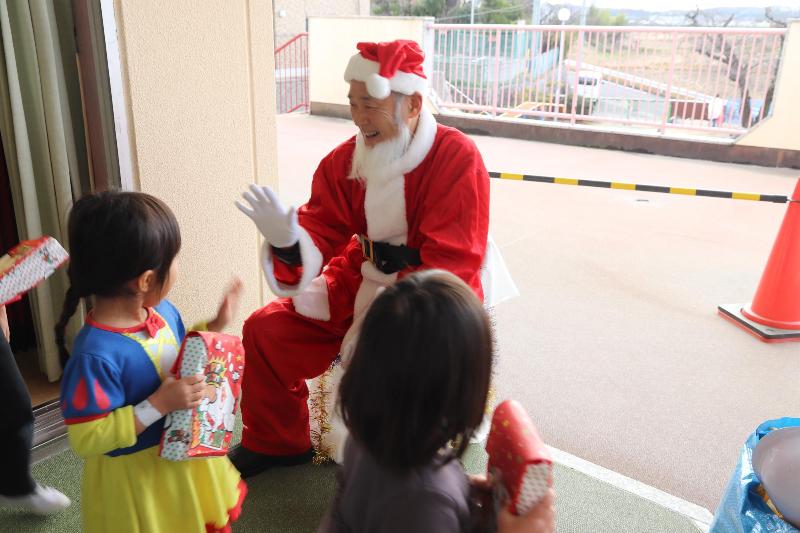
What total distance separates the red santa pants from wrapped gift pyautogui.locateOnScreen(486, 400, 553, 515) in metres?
1.02

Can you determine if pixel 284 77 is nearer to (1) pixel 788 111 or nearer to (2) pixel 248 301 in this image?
(1) pixel 788 111

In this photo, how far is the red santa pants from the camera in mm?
1861

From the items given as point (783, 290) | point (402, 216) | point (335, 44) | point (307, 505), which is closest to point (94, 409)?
point (307, 505)

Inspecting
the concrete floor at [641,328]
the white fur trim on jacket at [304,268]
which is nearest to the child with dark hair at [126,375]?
the white fur trim on jacket at [304,268]

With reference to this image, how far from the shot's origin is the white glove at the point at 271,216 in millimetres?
1628

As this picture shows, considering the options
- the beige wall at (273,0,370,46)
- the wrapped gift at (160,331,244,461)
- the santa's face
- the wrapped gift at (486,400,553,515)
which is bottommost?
the wrapped gift at (160,331,244,461)

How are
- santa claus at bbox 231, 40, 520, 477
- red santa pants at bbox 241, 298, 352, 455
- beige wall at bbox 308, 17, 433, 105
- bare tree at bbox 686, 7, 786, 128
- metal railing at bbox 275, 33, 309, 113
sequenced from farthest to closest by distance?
1. metal railing at bbox 275, 33, 309, 113
2. beige wall at bbox 308, 17, 433, 105
3. bare tree at bbox 686, 7, 786, 128
4. red santa pants at bbox 241, 298, 352, 455
5. santa claus at bbox 231, 40, 520, 477

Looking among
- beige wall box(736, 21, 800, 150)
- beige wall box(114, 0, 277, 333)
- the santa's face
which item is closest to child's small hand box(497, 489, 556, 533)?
the santa's face

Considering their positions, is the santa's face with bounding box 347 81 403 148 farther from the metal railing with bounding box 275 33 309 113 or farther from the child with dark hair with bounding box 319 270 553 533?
the metal railing with bounding box 275 33 309 113

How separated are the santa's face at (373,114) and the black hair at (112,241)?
30.2 inches

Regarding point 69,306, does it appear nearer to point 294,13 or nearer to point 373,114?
point 373,114

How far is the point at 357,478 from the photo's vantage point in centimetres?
94

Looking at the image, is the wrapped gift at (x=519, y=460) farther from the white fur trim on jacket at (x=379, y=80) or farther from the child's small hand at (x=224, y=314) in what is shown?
the white fur trim on jacket at (x=379, y=80)

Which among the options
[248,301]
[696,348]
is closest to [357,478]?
[248,301]
